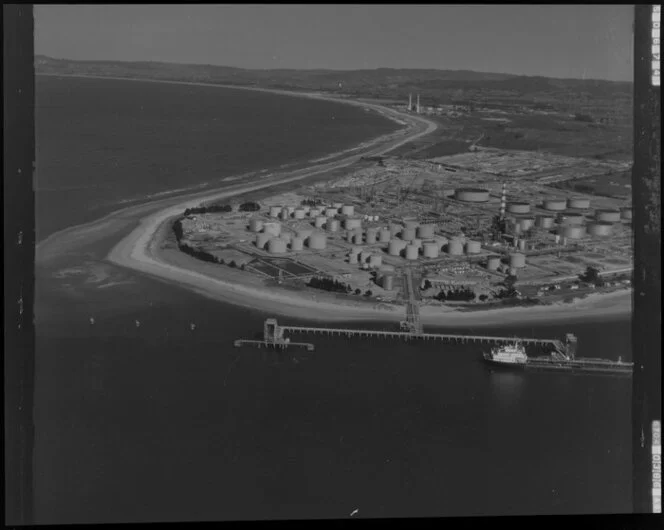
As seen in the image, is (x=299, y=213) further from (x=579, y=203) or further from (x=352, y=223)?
(x=579, y=203)

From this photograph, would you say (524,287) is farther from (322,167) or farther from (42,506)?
(42,506)

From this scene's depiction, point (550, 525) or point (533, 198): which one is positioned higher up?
point (533, 198)

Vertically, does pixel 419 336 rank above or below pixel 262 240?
below

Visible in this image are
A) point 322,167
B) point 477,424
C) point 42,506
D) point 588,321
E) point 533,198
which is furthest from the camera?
point 322,167

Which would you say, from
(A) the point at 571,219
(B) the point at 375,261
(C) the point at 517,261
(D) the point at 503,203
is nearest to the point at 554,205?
(A) the point at 571,219

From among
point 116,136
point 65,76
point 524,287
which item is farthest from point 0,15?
point 524,287
